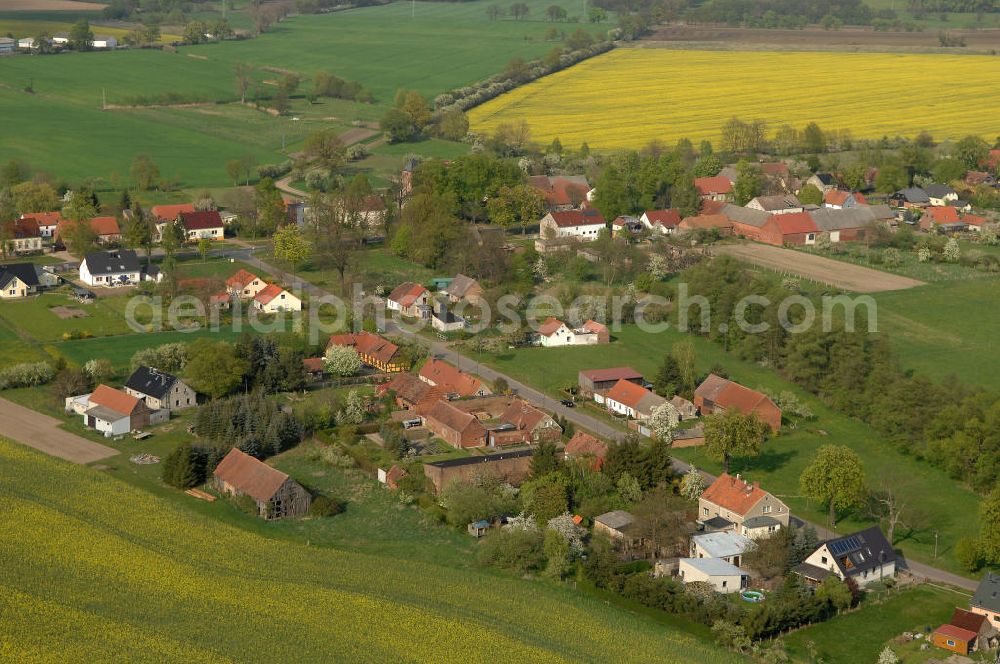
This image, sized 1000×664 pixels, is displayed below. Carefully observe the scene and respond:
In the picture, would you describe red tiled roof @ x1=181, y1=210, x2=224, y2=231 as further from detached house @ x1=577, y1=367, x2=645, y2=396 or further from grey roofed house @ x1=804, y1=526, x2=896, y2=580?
Result: grey roofed house @ x1=804, y1=526, x2=896, y2=580

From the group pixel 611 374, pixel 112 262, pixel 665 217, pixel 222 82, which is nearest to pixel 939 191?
pixel 665 217

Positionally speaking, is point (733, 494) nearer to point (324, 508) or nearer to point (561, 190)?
point (324, 508)

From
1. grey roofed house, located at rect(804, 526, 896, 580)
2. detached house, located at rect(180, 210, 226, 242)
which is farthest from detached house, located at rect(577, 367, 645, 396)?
detached house, located at rect(180, 210, 226, 242)

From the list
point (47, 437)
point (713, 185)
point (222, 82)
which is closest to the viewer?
point (47, 437)

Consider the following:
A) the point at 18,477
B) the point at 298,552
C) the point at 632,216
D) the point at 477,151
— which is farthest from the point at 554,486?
the point at 477,151

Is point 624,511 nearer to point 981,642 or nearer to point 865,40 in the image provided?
point 981,642

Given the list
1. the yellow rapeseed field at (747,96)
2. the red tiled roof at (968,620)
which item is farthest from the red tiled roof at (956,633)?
the yellow rapeseed field at (747,96)

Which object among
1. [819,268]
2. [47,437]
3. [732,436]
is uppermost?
[732,436]
